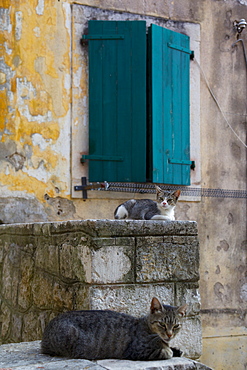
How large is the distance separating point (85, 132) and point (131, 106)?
0.64 metres

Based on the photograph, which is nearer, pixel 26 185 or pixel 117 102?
pixel 26 185

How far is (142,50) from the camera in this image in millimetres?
6633

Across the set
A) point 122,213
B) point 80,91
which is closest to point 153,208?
point 122,213

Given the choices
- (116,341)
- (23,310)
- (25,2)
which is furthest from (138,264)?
(25,2)

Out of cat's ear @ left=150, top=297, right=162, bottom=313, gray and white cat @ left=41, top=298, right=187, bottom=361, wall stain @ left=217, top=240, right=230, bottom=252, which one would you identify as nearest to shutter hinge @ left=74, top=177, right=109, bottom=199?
wall stain @ left=217, top=240, right=230, bottom=252

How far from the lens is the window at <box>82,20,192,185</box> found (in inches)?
256

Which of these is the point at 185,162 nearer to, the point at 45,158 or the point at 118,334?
the point at 45,158

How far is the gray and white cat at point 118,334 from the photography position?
10.2 ft

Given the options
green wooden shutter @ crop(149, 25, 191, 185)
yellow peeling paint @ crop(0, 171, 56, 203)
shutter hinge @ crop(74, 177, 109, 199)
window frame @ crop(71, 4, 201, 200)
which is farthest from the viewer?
green wooden shutter @ crop(149, 25, 191, 185)

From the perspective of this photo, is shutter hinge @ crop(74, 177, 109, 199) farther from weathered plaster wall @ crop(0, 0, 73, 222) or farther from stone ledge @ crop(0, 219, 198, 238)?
stone ledge @ crop(0, 219, 198, 238)

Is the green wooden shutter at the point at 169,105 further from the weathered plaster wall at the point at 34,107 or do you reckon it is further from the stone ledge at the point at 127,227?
the stone ledge at the point at 127,227

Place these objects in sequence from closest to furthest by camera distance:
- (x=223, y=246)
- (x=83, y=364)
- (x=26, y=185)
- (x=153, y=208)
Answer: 1. (x=83, y=364)
2. (x=153, y=208)
3. (x=26, y=185)
4. (x=223, y=246)

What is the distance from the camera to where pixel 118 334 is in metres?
3.17

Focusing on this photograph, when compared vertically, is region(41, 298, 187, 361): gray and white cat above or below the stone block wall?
below
